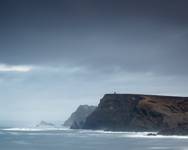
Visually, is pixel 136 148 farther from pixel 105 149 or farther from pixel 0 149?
pixel 0 149

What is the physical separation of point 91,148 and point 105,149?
5611 mm

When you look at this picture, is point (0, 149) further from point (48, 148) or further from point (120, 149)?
point (120, 149)

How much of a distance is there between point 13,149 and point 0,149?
13.5 ft

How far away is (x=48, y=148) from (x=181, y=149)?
39.0 metres

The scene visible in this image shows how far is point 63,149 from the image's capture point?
12838 cm

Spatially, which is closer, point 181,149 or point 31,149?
point 181,149

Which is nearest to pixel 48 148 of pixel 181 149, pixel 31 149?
pixel 31 149

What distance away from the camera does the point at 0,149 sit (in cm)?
12875

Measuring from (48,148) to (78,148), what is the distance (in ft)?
29.2

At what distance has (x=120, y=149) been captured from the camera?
12838 cm

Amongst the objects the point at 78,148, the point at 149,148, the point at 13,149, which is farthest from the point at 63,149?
the point at 149,148

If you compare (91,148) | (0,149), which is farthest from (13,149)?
(91,148)

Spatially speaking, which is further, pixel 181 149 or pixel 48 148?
A: pixel 48 148

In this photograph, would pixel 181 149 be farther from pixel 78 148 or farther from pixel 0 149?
pixel 0 149
